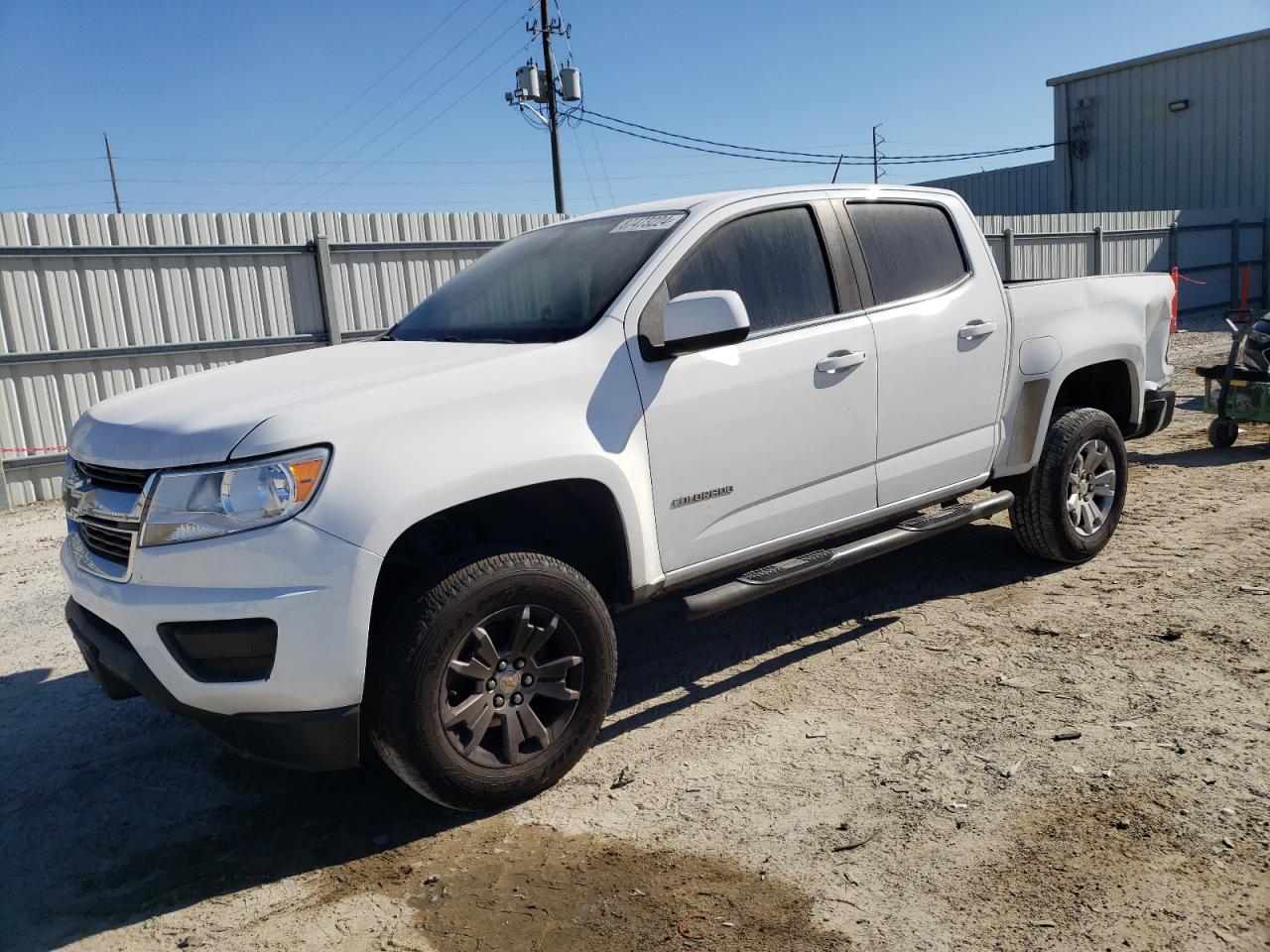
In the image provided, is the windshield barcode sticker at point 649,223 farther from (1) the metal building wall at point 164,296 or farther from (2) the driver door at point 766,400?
(1) the metal building wall at point 164,296

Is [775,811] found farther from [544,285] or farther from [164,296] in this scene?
[164,296]

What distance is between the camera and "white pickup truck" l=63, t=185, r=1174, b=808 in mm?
2846

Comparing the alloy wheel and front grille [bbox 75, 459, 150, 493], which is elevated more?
front grille [bbox 75, 459, 150, 493]

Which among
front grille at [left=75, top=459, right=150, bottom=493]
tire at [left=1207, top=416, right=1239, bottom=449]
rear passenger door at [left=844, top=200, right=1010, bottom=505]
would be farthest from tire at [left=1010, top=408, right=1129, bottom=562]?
front grille at [left=75, top=459, right=150, bottom=493]

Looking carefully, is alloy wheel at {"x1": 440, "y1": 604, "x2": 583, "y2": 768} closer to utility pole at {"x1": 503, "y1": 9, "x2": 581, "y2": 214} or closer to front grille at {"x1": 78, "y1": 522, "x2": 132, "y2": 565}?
front grille at {"x1": 78, "y1": 522, "x2": 132, "y2": 565}

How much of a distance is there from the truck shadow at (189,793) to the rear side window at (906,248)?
1582 mm

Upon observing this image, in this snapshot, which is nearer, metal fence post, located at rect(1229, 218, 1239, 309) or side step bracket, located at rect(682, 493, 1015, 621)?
side step bracket, located at rect(682, 493, 1015, 621)

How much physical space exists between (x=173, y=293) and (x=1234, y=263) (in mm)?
23931

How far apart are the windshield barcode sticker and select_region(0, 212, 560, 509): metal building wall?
721 centimetres

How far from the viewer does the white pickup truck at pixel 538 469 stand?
2.85 meters

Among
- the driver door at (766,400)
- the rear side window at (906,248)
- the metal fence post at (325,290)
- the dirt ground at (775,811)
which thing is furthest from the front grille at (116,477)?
the metal fence post at (325,290)

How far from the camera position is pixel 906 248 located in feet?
15.0

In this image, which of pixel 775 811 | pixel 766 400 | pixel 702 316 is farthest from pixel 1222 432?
pixel 775 811

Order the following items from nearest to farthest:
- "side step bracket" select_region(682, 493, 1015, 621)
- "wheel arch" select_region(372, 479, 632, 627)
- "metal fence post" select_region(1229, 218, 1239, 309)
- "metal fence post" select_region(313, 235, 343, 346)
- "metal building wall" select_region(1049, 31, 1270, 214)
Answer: "wheel arch" select_region(372, 479, 632, 627), "side step bracket" select_region(682, 493, 1015, 621), "metal fence post" select_region(313, 235, 343, 346), "metal fence post" select_region(1229, 218, 1239, 309), "metal building wall" select_region(1049, 31, 1270, 214)
